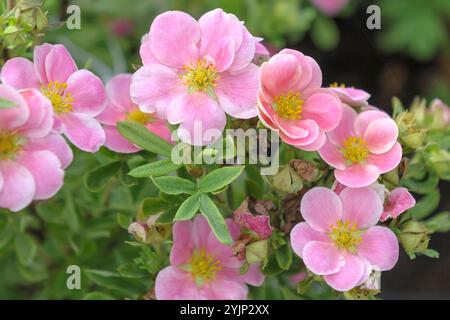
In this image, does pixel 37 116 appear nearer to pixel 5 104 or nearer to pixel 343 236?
pixel 5 104

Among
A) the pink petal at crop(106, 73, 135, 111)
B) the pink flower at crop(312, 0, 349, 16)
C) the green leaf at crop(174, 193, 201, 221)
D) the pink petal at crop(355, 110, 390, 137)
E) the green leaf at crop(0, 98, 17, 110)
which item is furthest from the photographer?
the pink flower at crop(312, 0, 349, 16)

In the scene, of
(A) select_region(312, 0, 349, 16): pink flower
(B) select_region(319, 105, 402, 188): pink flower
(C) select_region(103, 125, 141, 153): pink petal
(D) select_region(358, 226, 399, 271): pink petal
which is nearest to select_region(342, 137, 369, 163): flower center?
(B) select_region(319, 105, 402, 188): pink flower

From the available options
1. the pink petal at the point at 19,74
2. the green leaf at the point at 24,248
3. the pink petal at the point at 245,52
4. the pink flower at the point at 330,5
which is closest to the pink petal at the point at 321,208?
the pink petal at the point at 245,52

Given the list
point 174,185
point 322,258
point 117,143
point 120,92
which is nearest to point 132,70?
point 120,92

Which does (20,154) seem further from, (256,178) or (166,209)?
(256,178)

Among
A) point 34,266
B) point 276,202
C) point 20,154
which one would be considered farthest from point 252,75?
point 34,266

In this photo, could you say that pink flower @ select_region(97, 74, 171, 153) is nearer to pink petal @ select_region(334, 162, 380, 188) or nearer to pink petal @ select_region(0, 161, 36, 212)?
pink petal @ select_region(0, 161, 36, 212)
